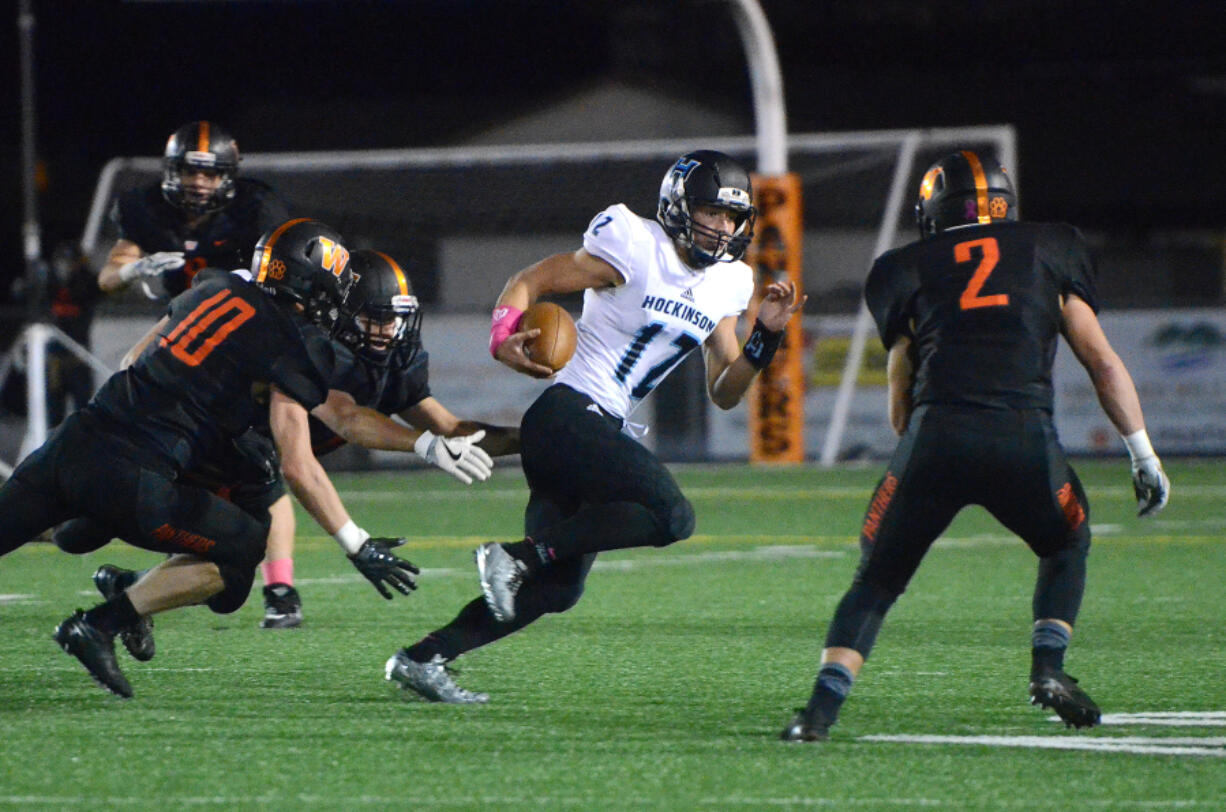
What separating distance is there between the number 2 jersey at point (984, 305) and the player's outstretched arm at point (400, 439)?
1160 mm

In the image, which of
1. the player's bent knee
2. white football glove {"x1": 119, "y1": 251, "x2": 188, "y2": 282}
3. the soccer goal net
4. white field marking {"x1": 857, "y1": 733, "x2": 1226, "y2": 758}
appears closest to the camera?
white field marking {"x1": 857, "y1": 733, "x2": 1226, "y2": 758}

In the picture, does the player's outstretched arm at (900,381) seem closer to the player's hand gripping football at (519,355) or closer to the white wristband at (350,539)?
the player's hand gripping football at (519,355)

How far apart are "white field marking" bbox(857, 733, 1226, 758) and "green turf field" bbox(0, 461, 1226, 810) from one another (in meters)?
0.01

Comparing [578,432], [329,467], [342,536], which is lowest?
[329,467]

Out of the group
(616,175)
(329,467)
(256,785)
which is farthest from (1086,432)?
(256,785)

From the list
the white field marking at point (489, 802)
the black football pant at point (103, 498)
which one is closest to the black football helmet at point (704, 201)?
the black football pant at point (103, 498)

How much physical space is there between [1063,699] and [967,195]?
1261mm

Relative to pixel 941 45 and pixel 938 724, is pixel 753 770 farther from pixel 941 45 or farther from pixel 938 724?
pixel 941 45

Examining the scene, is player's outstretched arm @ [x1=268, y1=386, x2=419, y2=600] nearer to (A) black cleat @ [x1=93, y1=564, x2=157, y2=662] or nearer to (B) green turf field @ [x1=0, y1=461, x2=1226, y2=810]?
(B) green turf field @ [x1=0, y1=461, x2=1226, y2=810]

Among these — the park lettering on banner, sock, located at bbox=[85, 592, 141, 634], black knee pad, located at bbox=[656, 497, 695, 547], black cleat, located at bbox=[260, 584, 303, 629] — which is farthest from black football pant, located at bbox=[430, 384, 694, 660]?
the park lettering on banner

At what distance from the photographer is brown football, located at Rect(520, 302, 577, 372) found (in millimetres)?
5184

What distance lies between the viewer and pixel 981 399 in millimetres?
4609

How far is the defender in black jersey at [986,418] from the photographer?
4590mm

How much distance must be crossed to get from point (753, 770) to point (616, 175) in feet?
41.0
